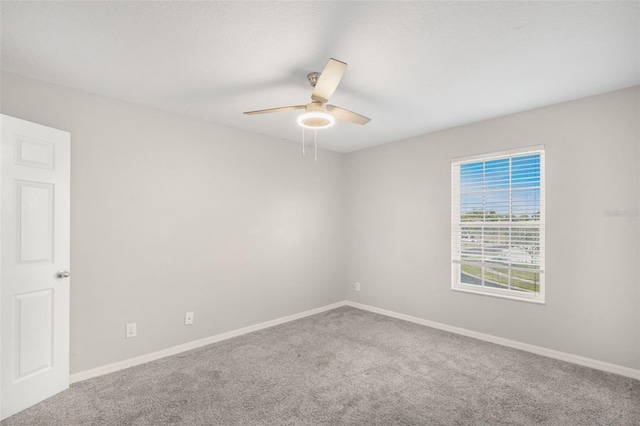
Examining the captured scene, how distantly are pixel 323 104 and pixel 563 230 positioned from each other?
262cm

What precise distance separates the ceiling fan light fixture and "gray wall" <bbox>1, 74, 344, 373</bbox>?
5.17 ft

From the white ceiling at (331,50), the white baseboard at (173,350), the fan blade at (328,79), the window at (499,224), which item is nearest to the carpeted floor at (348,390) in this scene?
the white baseboard at (173,350)

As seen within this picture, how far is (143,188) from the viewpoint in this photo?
3.03 m

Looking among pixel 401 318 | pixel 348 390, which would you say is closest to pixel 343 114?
pixel 348 390

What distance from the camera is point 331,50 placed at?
2078 mm

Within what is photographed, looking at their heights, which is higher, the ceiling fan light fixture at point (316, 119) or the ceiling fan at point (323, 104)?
the ceiling fan at point (323, 104)

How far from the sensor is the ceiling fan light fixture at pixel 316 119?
230 centimetres

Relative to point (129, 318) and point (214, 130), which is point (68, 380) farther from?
point (214, 130)

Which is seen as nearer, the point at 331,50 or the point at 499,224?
the point at 331,50

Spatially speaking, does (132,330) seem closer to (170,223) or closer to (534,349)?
(170,223)

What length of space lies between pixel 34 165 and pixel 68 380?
5.56 ft

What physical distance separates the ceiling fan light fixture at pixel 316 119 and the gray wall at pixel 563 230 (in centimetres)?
211

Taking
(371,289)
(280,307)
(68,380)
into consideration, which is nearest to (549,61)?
(371,289)

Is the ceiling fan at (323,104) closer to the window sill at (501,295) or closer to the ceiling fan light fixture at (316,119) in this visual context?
the ceiling fan light fixture at (316,119)
